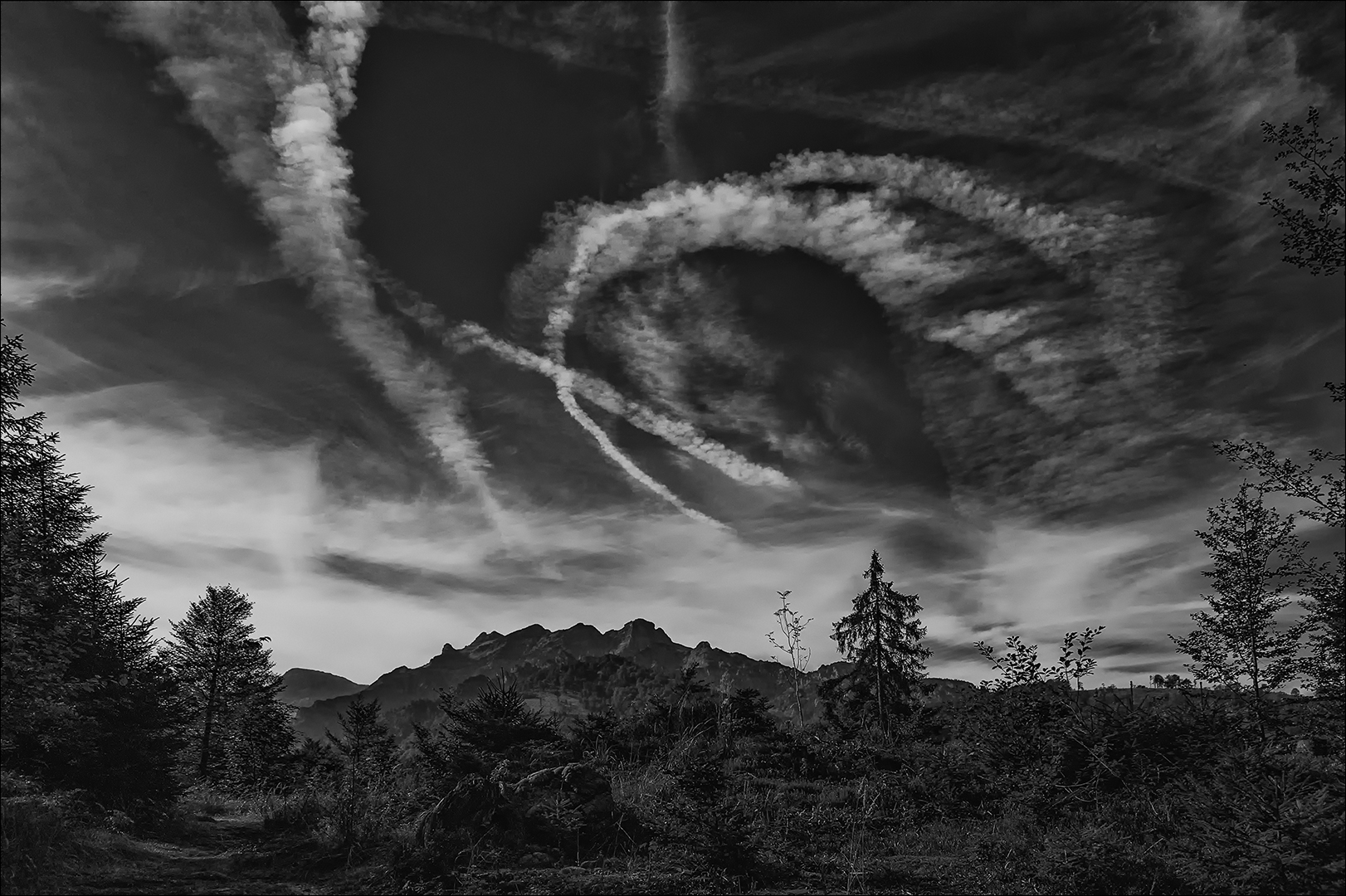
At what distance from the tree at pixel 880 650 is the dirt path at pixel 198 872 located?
1201 inches

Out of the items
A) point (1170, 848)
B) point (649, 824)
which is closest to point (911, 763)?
point (1170, 848)

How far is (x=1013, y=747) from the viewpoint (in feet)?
43.2

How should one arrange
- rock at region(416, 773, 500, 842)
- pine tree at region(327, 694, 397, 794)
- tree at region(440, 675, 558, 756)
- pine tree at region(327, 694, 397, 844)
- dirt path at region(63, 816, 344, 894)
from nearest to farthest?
dirt path at region(63, 816, 344, 894) → rock at region(416, 773, 500, 842) → pine tree at region(327, 694, 397, 844) → tree at region(440, 675, 558, 756) → pine tree at region(327, 694, 397, 794)

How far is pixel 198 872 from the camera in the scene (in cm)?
869

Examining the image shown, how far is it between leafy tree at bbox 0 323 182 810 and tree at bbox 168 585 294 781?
13855 millimetres

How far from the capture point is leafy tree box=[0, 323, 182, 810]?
793 cm

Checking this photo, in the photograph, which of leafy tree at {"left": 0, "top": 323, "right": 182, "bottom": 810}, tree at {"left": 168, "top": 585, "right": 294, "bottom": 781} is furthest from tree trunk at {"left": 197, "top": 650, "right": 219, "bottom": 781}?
leafy tree at {"left": 0, "top": 323, "right": 182, "bottom": 810}

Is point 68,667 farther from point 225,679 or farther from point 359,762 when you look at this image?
point 225,679

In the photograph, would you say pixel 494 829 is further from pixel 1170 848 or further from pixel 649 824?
pixel 1170 848

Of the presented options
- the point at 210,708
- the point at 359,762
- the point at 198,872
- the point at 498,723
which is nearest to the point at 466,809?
the point at 198,872

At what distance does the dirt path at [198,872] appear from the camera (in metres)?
7.71

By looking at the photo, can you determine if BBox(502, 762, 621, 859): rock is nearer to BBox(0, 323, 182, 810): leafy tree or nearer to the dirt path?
the dirt path

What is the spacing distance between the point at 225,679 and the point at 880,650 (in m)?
33.4

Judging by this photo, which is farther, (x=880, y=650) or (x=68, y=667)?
(x=880, y=650)
